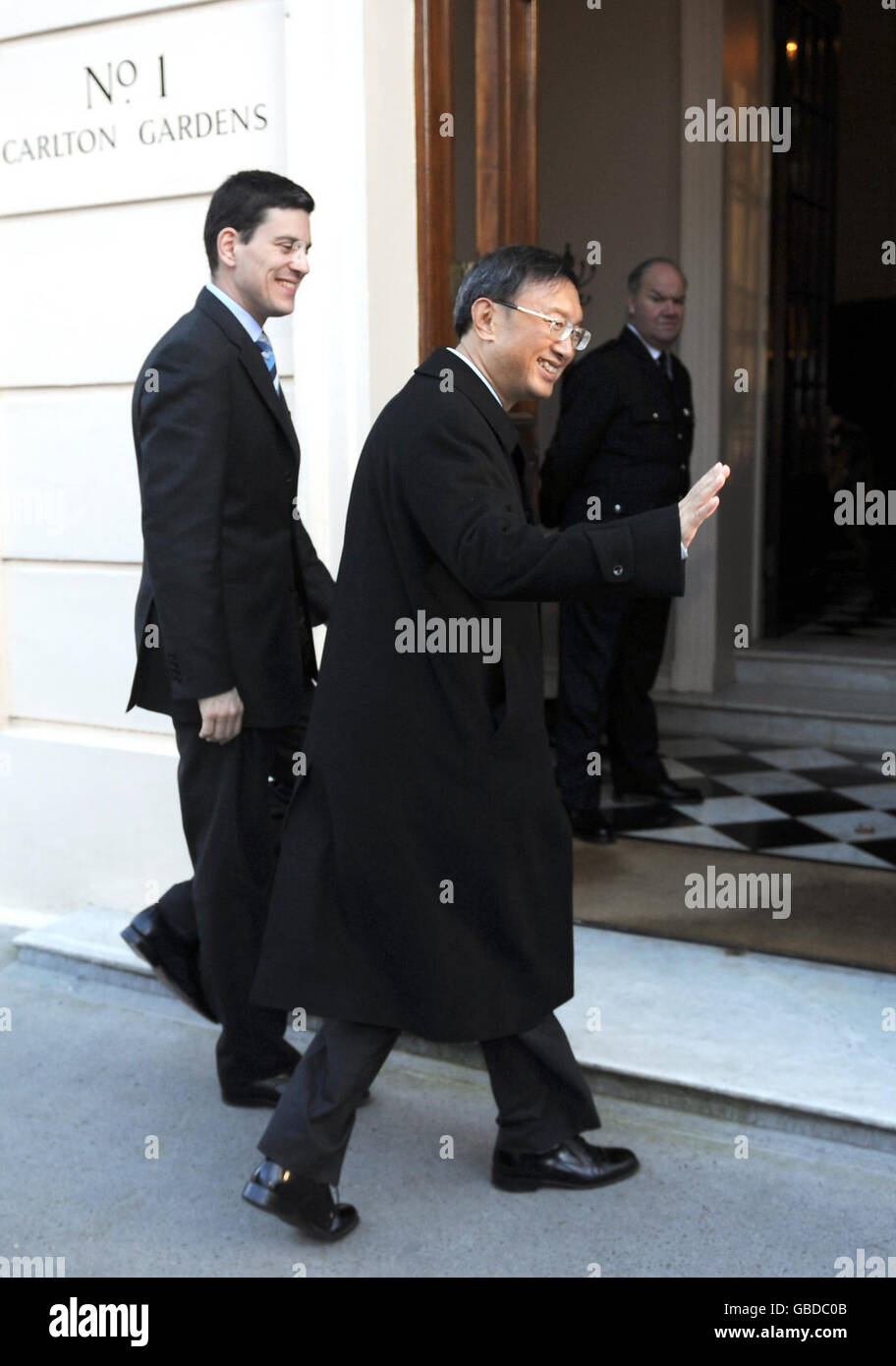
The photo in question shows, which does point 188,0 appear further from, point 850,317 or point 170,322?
point 850,317

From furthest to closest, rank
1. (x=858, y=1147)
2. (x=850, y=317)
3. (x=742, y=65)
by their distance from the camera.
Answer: (x=850, y=317) < (x=742, y=65) < (x=858, y=1147)

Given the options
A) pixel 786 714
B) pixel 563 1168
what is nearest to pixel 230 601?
pixel 563 1168

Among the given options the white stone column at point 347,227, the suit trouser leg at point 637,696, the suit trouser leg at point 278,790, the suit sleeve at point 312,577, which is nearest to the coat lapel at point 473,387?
the suit sleeve at point 312,577

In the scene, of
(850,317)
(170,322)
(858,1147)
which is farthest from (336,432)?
(850,317)

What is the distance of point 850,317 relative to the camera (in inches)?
390

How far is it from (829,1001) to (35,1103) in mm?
1852

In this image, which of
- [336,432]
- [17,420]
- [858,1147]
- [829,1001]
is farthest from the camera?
[17,420]

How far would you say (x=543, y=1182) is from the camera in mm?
2920

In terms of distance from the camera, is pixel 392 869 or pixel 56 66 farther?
pixel 56 66

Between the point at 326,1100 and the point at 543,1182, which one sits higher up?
the point at 326,1100

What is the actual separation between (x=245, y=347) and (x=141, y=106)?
137 centimetres

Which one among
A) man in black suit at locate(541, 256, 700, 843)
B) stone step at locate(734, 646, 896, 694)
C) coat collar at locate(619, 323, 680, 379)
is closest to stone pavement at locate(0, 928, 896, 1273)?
man in black suit at locate(541, 256, 700, 843)

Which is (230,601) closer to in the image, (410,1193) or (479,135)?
(410,1193)
